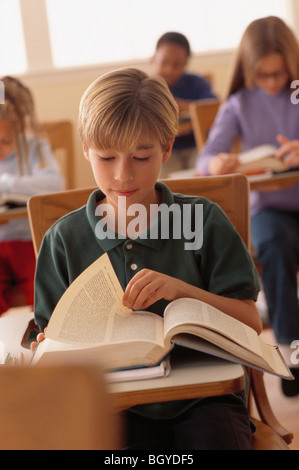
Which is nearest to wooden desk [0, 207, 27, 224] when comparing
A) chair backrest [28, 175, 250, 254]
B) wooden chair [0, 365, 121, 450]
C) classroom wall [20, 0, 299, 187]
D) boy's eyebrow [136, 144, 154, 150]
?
chair backrest [28, 175, 250, 254]

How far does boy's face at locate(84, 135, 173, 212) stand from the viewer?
1.13m

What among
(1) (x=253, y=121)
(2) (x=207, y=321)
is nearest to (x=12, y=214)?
A: (1) (x=253, y=121)

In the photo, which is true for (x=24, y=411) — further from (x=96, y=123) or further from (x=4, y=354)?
(x=96, y=123)

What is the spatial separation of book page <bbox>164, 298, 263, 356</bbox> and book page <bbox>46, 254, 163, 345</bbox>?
3 cm

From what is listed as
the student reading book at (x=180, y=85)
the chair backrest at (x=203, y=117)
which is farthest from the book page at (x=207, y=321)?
the student reading book at (x=180, y=85)

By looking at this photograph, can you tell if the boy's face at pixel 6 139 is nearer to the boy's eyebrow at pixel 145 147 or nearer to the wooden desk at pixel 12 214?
the wooden desk at pixel 12 214

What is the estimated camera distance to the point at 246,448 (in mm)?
950

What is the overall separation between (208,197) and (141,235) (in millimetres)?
247

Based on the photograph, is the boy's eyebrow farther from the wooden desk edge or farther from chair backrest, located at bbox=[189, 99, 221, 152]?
chair backrest, located at bbox=[189, 99, 221, 152]

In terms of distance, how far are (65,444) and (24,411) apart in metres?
0.04

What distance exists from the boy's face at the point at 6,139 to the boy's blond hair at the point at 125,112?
1.26 m

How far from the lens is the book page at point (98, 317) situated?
841 mm

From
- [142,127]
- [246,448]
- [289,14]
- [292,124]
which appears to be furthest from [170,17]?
[246,448]

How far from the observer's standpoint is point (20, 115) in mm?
2406
